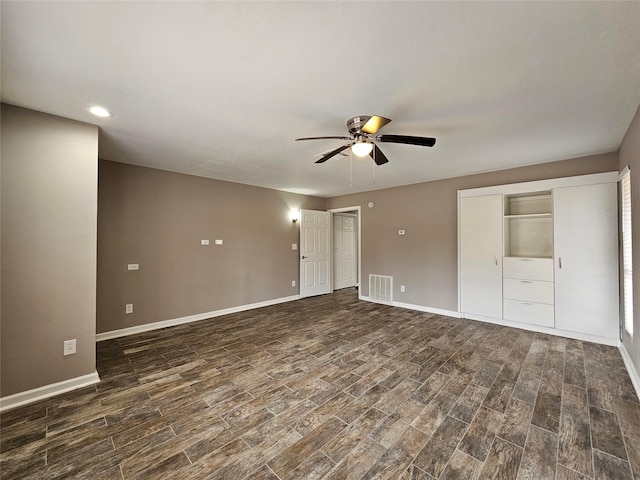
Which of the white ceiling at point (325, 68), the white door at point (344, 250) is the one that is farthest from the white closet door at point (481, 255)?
the white door at point (344, 250)

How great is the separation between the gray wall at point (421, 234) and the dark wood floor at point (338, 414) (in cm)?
158

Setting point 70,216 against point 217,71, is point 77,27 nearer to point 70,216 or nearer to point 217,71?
point 217,71

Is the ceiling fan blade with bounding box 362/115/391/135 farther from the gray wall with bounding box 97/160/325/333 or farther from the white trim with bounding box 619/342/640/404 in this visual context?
the gray wall with bounding box 97/160/325/333

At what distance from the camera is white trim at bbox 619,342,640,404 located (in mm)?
2333

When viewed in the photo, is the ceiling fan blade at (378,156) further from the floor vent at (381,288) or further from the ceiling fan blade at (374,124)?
the floor vent at (381,288)

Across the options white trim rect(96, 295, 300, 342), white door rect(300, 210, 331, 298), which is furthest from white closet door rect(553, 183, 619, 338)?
white trim rect(96, 295, 300, 342)

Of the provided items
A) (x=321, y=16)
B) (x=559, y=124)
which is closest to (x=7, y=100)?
(x=321, y=16)

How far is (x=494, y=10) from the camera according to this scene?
1.31 metres

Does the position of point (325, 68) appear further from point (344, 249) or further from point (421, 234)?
point (344, 249)

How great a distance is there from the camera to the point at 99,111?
2.35m

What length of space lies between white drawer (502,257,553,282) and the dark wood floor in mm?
897

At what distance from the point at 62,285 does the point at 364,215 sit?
513 cm

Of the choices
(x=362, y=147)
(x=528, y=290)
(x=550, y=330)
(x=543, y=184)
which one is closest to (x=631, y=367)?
(x=550, y=330)

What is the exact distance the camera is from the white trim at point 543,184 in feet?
11.0
